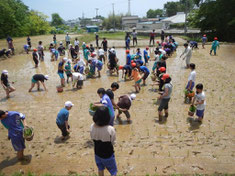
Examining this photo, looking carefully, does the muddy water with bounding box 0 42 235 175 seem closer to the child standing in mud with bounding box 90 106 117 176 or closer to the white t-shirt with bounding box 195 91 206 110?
the white t-shirt with bounding box 195 91 206 110

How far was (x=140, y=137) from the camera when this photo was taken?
5.82 m

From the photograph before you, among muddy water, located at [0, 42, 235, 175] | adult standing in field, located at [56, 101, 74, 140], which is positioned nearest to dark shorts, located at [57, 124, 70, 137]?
adult standing in field, located at [56, 101, 74, 140]

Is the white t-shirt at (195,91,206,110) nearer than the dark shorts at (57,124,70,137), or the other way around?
the dark shorts at (57,124,70,137)

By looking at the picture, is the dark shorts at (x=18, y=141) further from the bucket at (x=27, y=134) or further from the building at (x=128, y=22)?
the building at (x=128, y=22)

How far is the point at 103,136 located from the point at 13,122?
2853 millimetres

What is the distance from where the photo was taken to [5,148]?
5.65 m

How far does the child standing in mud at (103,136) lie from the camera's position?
3.13 meters

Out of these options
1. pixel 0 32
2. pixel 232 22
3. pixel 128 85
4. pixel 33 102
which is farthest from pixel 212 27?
pixel 0 32

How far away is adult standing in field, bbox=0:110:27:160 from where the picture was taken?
478 centimetres

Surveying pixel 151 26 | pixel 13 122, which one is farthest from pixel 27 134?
pixel 151 26

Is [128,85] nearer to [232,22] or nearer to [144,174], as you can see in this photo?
[144,174]

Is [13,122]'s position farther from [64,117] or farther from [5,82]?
[5,82]

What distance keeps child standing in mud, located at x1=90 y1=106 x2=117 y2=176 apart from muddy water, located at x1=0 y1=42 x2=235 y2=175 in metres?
1.18

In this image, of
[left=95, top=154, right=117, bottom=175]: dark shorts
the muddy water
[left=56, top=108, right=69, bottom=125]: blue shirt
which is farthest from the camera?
[left=56, top=108, right=69, bottom=125]: blue shirt
